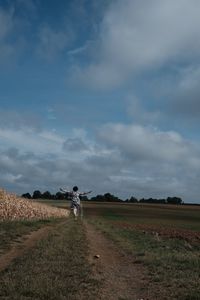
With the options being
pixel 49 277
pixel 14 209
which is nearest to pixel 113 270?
pixel 49 277

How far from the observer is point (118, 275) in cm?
1391

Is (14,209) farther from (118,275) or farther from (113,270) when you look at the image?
(118,275)

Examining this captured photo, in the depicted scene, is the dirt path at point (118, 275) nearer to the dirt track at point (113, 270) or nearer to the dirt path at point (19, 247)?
the dirt track at point (113, 270)

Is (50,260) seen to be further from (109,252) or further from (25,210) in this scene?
(25,210)

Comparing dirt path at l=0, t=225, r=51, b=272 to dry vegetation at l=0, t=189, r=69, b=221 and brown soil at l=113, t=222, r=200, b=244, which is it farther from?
dry vegetation at l=0, t=189, r=69, b=221

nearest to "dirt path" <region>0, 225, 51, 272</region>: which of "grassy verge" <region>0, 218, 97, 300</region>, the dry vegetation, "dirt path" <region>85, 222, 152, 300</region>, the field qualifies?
the field

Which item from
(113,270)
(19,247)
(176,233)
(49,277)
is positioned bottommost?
(49,277)

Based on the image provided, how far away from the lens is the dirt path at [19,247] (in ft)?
51.1

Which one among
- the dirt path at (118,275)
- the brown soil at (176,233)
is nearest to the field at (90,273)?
the dirt path at (118,275)

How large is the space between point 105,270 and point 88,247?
5130 mm

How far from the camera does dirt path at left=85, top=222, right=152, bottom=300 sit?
1147 centimetres

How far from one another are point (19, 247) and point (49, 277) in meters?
6.95

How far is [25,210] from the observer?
40.6 metres

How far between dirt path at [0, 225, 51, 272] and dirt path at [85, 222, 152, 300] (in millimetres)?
2236
